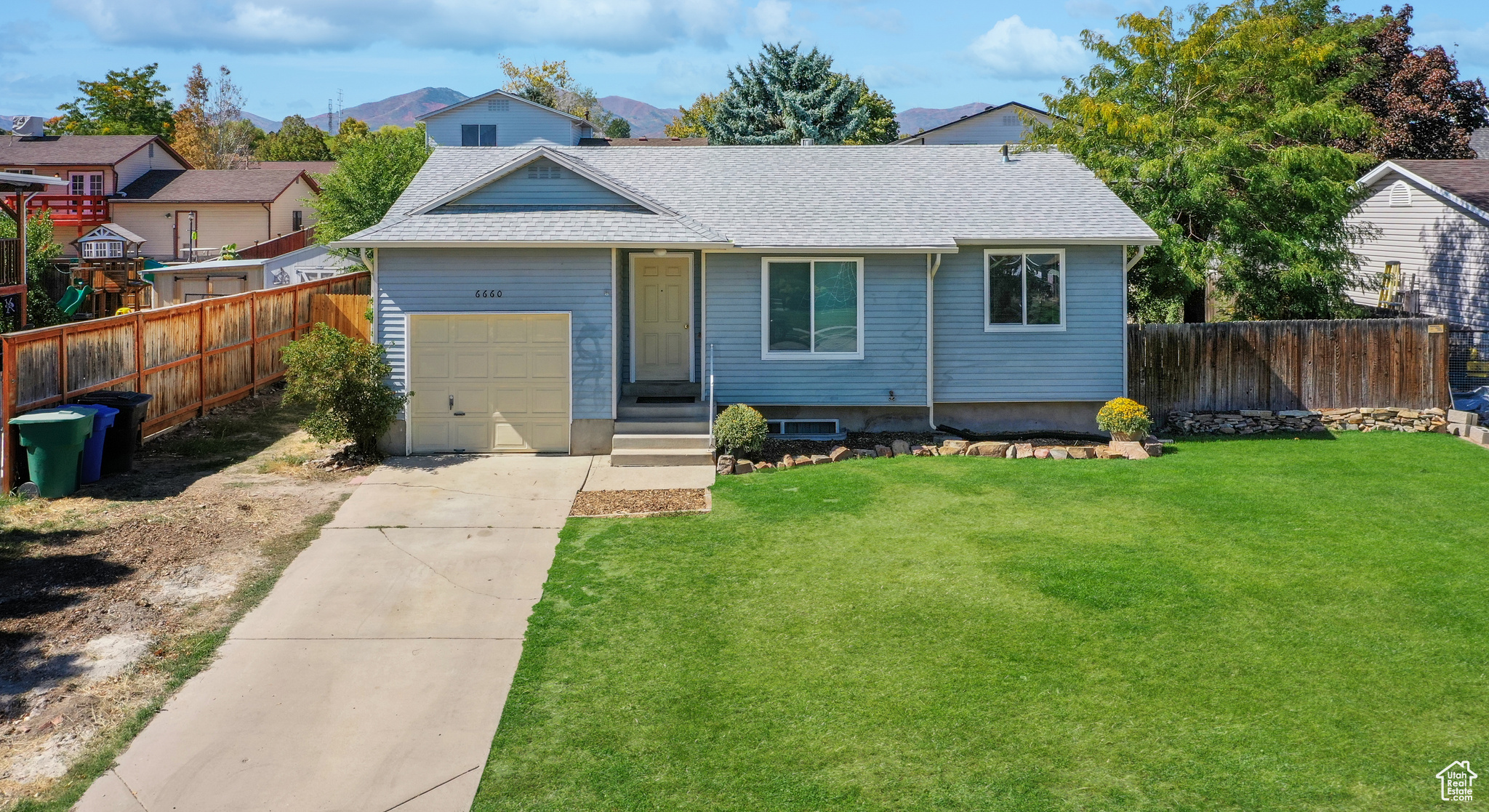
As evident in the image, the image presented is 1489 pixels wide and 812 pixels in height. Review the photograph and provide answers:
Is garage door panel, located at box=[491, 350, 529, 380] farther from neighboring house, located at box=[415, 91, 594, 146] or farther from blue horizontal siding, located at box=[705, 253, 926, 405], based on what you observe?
neighboring house, located at box=[415, 91, 594, 146]

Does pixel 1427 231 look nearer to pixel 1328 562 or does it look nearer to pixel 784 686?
pixel 1328 562

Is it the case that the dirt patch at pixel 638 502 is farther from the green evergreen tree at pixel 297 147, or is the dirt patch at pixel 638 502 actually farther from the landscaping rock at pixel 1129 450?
the green evergreen tree at pixel 297 147

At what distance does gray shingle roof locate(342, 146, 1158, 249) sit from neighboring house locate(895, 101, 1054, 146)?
26.4m

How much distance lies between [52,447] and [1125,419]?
13.8m

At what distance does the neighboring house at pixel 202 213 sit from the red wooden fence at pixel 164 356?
94.3ft

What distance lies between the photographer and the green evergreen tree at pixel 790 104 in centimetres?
3856

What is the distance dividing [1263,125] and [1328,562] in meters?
12.8

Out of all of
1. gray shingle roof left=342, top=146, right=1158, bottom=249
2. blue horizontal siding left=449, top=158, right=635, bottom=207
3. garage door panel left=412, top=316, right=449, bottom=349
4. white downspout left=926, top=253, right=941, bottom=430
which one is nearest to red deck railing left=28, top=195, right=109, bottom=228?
gray shingle roof left=342, top=146, right=1158, bottom=249

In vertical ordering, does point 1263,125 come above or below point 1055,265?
above

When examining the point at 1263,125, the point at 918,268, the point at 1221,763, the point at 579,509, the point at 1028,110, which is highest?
the point at 1028,110

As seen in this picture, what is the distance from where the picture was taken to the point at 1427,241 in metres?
23.9

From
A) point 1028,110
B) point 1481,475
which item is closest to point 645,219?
point 1481,475

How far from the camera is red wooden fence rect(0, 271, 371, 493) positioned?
47.0 ft

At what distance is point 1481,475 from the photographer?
15367 millimetres
